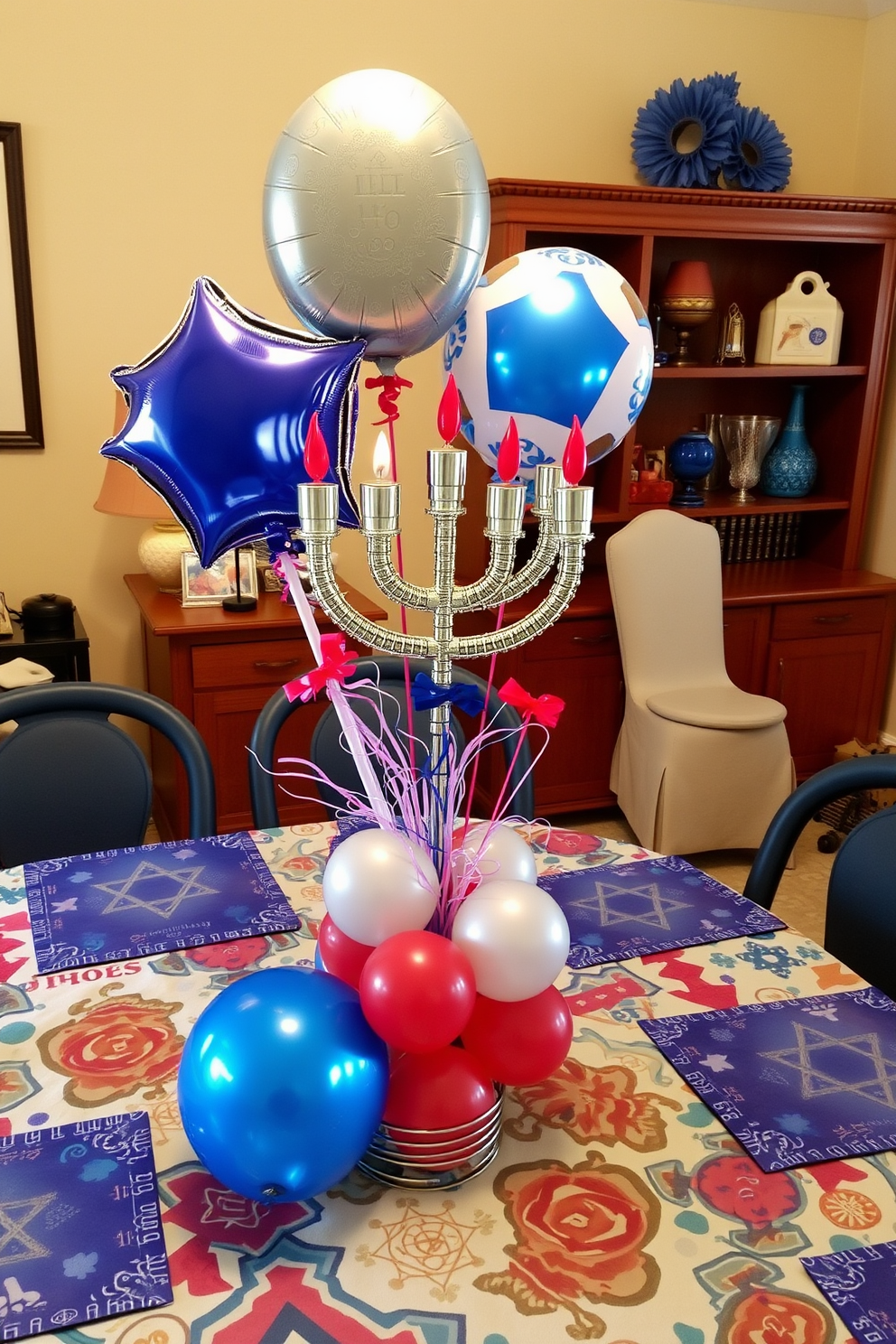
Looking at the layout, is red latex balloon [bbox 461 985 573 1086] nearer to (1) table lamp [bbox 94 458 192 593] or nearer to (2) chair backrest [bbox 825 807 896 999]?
(2) chair backrest [bbox 825 807 896 999]

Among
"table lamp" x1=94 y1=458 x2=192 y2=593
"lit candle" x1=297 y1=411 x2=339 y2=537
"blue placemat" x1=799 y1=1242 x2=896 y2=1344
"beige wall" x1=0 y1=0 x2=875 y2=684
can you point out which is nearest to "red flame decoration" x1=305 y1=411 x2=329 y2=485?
"lit candle" x1=297 y1=411 x2=339 y2=537

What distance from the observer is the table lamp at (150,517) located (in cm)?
267

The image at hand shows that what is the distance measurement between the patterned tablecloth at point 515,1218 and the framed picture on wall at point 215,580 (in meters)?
1.74

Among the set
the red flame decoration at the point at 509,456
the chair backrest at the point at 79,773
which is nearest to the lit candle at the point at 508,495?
the red flame decoration at the point at 509,456

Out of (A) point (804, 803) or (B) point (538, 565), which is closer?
(B) point (538, 565)

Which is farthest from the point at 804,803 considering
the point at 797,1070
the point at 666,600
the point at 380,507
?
the point at 666,600

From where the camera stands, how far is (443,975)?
90 centimetres

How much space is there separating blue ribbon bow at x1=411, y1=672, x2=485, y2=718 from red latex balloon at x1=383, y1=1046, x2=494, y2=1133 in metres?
0.30

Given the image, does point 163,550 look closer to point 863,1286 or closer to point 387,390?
point 387,390

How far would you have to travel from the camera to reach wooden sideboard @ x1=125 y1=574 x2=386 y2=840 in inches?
108

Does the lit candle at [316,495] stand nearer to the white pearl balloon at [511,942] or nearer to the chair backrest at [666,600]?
the white pearl balloon at [511,942]

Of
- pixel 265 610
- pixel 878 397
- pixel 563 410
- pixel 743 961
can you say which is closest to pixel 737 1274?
pixel 743 961

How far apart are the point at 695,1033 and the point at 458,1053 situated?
316mm

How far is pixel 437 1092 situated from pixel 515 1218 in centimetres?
12
